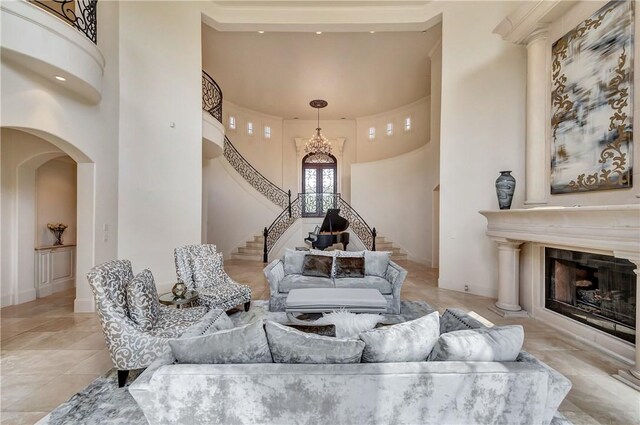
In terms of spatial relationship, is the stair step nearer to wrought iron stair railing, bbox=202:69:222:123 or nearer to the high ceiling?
wrought iron stair railing, bbox=202:69:222:123

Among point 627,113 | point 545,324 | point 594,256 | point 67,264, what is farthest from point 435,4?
point 67,264

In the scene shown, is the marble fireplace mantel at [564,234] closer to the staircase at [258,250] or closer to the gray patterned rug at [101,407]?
the gray patterned rug at [101,407]

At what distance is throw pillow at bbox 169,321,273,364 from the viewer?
5.82 feet

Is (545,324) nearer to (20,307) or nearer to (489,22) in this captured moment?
(489,22)

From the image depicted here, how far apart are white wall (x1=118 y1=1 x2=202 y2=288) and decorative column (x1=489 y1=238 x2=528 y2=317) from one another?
5.84 metres

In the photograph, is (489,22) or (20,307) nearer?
(20,307)

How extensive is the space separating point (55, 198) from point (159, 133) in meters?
2.46

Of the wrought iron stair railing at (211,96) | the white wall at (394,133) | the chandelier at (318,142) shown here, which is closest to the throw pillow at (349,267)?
the wrought iron stair railing at (211,96)

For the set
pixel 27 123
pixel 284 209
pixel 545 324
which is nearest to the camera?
pixel 27 123

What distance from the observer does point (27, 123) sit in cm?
380

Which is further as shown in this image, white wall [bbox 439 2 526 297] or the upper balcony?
white wall [bbox 439 2 526 297]

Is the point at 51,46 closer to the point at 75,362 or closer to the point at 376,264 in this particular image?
the point at 75,362

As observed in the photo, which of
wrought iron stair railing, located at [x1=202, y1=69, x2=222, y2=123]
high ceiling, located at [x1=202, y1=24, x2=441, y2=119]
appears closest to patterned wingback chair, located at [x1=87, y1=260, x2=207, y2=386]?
wrought iron stair railing, located at [x1=202, y1=69, x2=222, y2=123]

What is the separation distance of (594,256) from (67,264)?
29.9 feet
